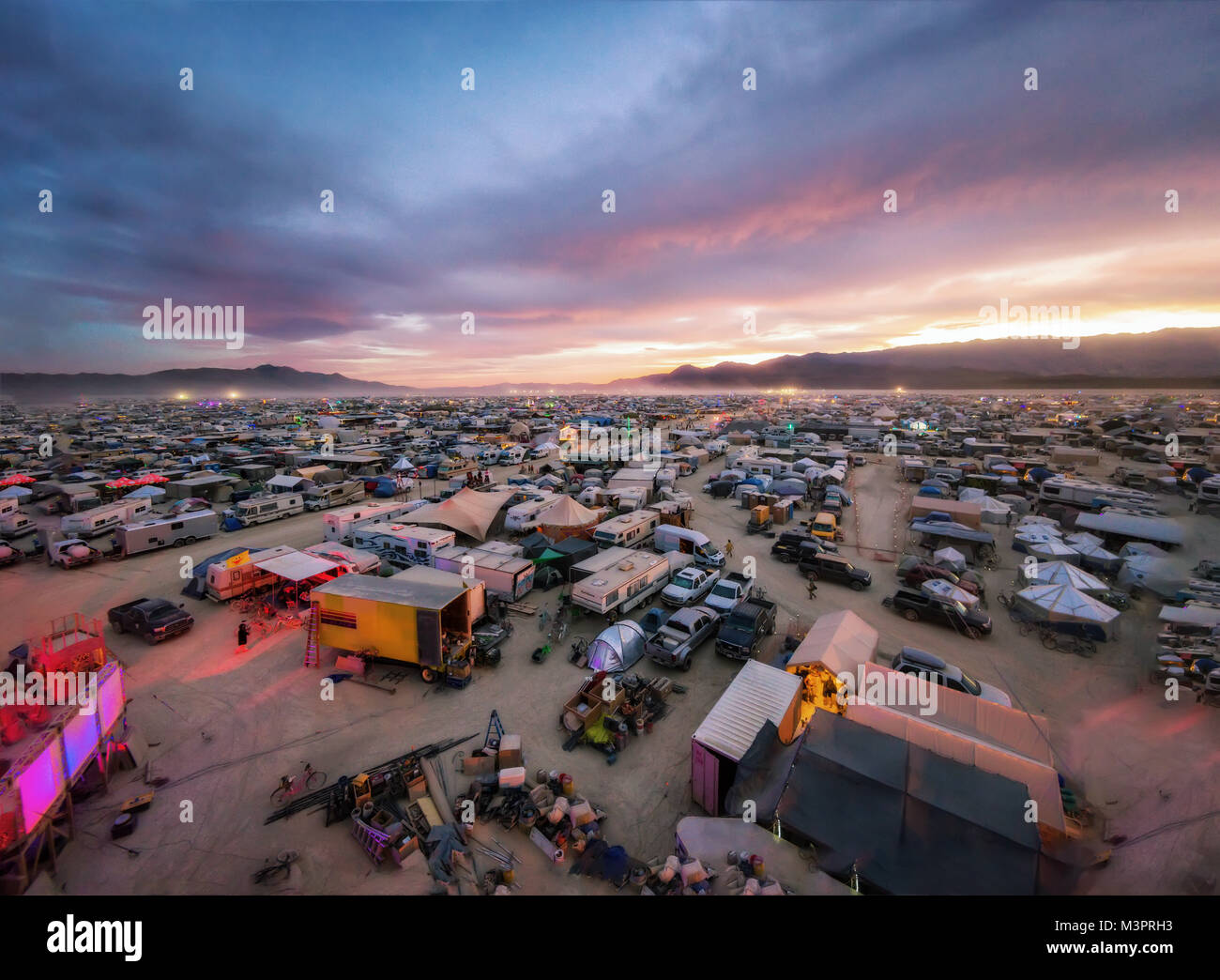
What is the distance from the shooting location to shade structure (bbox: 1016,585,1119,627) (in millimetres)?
14953

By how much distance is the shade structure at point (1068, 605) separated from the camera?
49.1 ft

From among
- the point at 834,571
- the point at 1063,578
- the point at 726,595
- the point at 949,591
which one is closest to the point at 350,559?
the point at 726,595

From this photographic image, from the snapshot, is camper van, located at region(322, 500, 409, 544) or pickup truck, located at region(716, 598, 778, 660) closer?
pickup truck, located at region(716, 598, 778, 660)

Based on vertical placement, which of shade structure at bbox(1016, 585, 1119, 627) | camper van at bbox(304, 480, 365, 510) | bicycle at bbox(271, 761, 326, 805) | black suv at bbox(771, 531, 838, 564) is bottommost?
bicycle at bbox(271, 761, 326, 805)

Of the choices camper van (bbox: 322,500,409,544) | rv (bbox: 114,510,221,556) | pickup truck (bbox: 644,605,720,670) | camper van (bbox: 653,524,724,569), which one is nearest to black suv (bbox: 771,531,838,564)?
camper van (bbox: 653,524,724,569)

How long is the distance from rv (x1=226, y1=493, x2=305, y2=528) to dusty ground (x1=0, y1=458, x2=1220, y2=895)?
8.95 m

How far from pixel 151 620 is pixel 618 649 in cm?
1511

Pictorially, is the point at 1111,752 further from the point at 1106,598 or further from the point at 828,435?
the point at 828,435

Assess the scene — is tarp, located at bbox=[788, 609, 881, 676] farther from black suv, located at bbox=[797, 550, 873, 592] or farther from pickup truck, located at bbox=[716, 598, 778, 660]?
black suv, located at bbox=[797, 550, 873, 592]

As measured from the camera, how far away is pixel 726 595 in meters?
16.4

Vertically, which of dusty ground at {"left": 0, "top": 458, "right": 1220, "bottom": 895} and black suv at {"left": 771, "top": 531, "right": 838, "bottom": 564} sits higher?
black suv at {"left": 771, "top": 531, "right": 838, "bottom": 564}

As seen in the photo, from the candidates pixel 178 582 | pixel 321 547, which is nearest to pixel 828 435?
pixel 321 547

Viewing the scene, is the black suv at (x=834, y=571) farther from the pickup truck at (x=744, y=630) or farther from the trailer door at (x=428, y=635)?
the trailer door at (x=428, y=635)

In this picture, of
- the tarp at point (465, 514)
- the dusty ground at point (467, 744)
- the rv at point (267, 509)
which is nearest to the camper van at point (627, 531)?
the dusty ground at point (467, 744)
